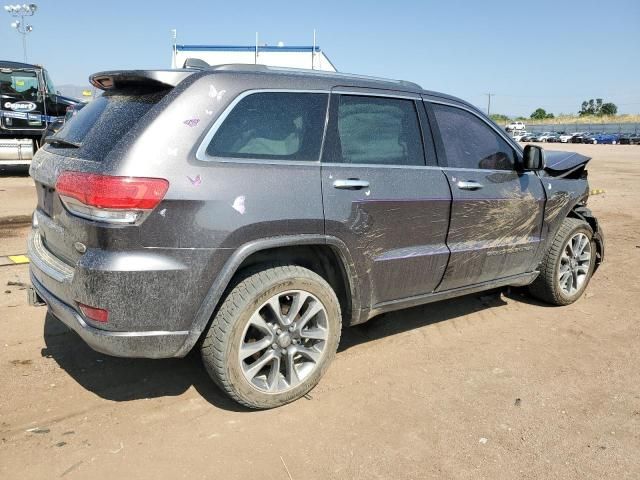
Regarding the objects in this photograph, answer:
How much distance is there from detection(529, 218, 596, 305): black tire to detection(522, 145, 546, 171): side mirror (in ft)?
2.73

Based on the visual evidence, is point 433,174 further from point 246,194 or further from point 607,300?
point 607,300

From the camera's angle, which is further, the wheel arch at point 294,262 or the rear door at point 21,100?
the rear door at point 21,100

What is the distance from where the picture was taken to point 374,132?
3562 millimetres

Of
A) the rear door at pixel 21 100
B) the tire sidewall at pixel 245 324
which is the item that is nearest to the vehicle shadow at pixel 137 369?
the tire sidewall at pixel 245 324

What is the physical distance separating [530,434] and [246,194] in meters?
2.01

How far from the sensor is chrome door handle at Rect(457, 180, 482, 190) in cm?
390

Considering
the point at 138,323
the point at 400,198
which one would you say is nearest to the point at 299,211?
the point at 400,198

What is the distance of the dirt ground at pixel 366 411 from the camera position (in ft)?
8.95

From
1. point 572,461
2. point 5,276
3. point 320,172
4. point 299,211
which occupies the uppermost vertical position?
point 320,172

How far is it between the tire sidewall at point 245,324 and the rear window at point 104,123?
3.56 ft

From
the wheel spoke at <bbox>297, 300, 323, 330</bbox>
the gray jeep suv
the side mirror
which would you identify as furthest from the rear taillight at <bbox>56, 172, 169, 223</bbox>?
the side mirror

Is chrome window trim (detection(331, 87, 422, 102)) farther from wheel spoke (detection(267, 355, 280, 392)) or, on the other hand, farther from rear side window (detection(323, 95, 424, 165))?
wheel spoke (detection(267, 355, 280, 392))

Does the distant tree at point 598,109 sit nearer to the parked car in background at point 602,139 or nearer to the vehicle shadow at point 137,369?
the parked car in background at point 602,139

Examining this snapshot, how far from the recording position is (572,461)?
111 inches
